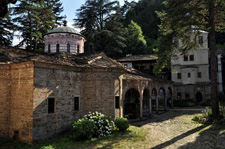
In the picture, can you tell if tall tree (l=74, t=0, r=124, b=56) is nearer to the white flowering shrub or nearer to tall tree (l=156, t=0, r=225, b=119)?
tall tree (l=156, t=0, r=225, b=119)

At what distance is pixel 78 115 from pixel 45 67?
4328 millimetres

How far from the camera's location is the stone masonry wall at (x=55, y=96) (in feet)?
31.8

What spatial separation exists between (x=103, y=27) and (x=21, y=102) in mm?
27276

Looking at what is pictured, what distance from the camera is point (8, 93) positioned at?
35.8 feet

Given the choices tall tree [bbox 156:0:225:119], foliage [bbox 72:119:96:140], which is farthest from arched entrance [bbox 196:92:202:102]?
foliage [bbox 72:119:96:140]

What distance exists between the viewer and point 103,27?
34.5 m

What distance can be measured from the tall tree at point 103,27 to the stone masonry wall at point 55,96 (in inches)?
769

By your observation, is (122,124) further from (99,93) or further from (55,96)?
(55,96)

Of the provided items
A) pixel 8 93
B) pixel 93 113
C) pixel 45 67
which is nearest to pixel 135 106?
pixel 93 113

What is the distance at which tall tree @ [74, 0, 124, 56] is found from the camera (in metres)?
31.2

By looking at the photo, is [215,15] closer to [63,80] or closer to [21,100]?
[63,80]

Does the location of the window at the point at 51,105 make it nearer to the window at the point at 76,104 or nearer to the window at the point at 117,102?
the window at the point at 76,104

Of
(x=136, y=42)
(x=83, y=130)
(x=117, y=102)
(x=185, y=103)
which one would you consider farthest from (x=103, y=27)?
(x=83, y=130)

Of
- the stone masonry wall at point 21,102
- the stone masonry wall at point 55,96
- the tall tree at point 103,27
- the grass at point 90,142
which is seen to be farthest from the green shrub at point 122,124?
the tall tree at point 103,27
